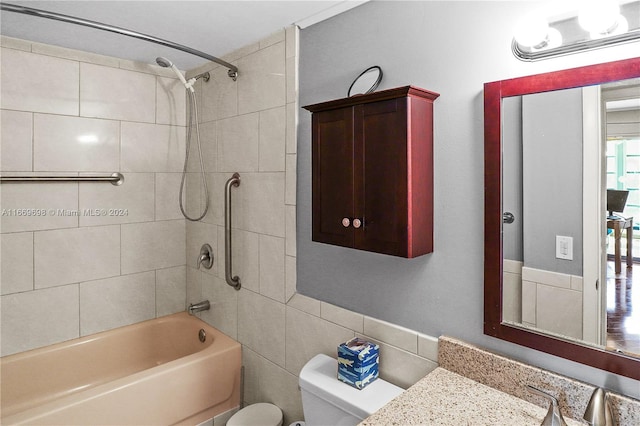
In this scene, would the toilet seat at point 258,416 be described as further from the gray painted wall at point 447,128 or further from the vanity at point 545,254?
the vanity at point 545,254

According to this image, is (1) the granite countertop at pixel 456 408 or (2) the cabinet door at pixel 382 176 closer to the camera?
(1) the granite countertop at pixel 456 408

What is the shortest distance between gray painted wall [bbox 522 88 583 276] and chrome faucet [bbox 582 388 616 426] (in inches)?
12.9

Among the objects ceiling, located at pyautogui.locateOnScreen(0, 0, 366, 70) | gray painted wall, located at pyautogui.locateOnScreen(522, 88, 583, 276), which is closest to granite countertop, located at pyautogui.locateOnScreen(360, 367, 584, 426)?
gray painted wall, located at pyautogui.locateOnScreen(522, 88, 583, 276)

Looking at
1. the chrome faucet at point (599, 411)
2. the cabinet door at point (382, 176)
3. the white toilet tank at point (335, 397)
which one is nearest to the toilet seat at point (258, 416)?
the white toilet tank at point (335, 397)

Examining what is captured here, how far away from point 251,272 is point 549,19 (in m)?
1.78

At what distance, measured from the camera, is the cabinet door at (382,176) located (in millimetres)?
1324

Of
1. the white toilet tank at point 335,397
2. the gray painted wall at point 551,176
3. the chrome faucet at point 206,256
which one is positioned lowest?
the white toilet tank at point 335,397

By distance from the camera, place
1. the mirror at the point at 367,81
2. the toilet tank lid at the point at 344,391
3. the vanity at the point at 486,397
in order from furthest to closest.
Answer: the mirror at the point at 367,81 < the toilet tank lid at the point at 344,391 < the vanity at the point at 486,397

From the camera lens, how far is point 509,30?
1249mm

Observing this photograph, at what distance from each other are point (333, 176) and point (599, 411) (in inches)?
41.7

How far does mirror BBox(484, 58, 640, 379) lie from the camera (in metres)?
1.10

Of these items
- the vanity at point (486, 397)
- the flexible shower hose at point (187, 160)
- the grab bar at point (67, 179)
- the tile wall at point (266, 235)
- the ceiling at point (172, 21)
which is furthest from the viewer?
the flexible shower hose at point (187, 160)

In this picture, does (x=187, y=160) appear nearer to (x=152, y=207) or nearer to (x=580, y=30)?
(x=152, y=207)

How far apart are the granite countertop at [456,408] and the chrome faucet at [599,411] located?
9 centimetres
